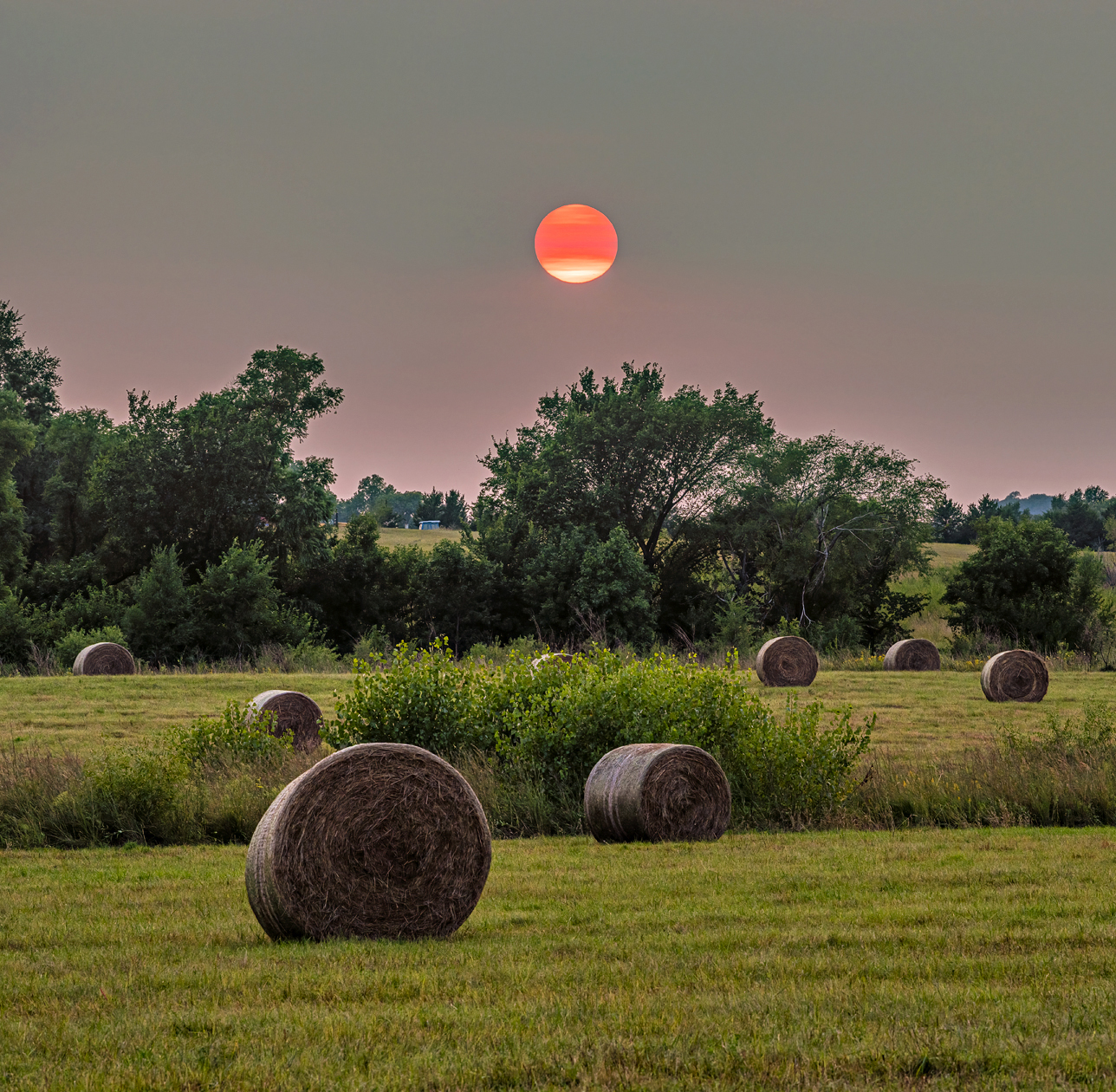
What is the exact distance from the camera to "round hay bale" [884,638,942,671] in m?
44.8

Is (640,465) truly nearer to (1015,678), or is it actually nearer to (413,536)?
(1015,678)

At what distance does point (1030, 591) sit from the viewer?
2190 inches

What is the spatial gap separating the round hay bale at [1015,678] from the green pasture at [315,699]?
0.47 metres

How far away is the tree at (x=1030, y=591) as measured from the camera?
54.0 metres

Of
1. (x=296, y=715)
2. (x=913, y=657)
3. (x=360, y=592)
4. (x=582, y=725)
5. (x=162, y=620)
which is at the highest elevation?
→ (x=360, y=592)

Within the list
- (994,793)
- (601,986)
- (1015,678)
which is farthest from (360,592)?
(601,986)

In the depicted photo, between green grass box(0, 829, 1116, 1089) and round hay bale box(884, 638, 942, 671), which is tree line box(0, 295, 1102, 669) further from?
green grass box(0, 829, 1116, 1089)

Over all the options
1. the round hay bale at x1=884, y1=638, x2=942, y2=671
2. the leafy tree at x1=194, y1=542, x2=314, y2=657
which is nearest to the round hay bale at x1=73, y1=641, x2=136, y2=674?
the leafy tree at x1=194, y1=542, x2=314, y2=657

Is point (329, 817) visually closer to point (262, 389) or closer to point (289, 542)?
point (289, 542)

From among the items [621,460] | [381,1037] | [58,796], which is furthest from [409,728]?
[621,460]

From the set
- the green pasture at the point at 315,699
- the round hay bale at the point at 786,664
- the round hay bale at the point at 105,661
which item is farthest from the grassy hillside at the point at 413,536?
the green pasture at the point at 315,699

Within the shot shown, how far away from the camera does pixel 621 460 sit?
209 feet

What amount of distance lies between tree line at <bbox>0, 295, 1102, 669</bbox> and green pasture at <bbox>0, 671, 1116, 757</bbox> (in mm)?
15371

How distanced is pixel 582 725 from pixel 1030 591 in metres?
43.3
